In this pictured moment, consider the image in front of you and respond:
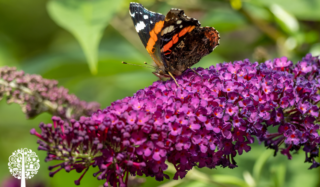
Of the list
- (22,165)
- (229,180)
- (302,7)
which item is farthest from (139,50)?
(22,165)

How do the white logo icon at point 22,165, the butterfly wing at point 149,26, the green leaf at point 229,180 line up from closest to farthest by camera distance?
the white logo icon at point 22,165 → the butterfly wing at point 149,26 → the green leaf at point 229,180

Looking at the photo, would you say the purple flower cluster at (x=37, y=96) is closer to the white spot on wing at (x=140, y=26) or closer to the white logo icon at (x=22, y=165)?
the white logo icon at (x=22, y=165)

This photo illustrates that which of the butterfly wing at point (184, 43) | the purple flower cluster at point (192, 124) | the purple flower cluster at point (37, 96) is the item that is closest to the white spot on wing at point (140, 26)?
the butterfly wing at point (184, 43)

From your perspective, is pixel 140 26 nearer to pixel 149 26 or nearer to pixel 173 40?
pixel 149 26

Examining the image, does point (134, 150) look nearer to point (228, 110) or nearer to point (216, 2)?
point (228, 110)

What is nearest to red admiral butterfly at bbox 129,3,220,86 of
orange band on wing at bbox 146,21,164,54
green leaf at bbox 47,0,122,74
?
orange band on wing at bbox 146,21,164,54

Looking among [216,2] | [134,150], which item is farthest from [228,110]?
[216,2]
